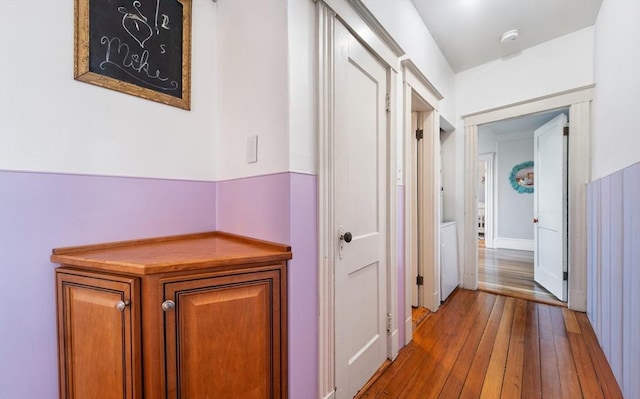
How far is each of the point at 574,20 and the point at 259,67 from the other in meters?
2.94

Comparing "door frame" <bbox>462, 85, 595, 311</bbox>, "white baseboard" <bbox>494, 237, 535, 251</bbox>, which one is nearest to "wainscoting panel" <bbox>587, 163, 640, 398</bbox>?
"door frame" <bbox>462, 85, 595, 311</bbox>

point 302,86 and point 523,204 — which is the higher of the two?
point 302,86

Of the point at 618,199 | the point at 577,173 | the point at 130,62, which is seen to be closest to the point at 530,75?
the point at 577,173

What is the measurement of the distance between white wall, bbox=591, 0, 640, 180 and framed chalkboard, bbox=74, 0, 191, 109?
7.62ft

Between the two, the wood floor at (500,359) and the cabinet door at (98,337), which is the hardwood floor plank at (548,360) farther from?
the cabinet door at (98,337)

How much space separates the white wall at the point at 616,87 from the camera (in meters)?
A: 1.32

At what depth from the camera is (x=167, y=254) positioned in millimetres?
969

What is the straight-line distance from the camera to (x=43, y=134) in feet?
3.18

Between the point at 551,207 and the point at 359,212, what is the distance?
2.80m

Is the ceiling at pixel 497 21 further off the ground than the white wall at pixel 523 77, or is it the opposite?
the ceiling at pixel 497 21

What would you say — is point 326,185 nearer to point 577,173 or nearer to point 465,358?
point 465,358

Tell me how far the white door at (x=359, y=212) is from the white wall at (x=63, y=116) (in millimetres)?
869

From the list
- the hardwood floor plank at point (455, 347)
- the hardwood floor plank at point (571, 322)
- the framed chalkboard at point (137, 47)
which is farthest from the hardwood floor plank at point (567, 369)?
the framed chalkboard at point (137, 47)

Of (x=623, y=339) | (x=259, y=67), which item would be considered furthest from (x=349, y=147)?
(x=623, y=339)
